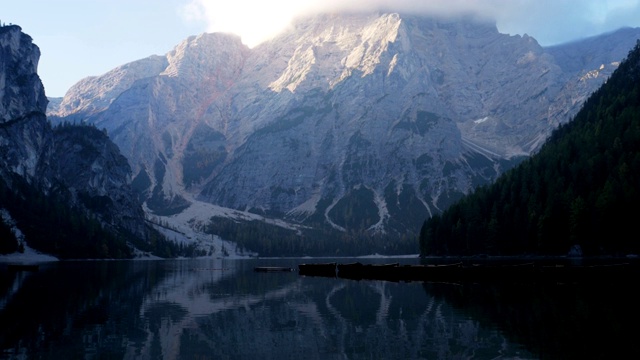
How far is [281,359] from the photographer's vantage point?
4266cm

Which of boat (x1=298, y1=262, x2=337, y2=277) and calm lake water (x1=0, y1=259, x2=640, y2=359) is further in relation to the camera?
boat (x1=298, y1=262, x2=337, y2=277)

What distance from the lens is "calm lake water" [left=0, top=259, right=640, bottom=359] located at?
44125 mm

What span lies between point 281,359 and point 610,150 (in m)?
179

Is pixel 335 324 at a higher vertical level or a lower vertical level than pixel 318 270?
lower

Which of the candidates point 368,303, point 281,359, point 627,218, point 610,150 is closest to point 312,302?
point 368,303

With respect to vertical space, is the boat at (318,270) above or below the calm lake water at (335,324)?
above

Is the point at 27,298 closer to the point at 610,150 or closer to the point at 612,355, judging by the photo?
the point at 612,355

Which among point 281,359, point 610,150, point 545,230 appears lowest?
point 281,359

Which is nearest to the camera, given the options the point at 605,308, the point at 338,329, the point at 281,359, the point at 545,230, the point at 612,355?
the point at 612,355

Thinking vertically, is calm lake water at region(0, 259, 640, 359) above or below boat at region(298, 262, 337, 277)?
below

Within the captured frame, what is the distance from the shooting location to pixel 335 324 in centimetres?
5788

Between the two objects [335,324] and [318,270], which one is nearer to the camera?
[335,324]

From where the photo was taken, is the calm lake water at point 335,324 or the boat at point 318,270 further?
the boat at point 318,270

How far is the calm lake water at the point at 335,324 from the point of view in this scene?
1737 inches
